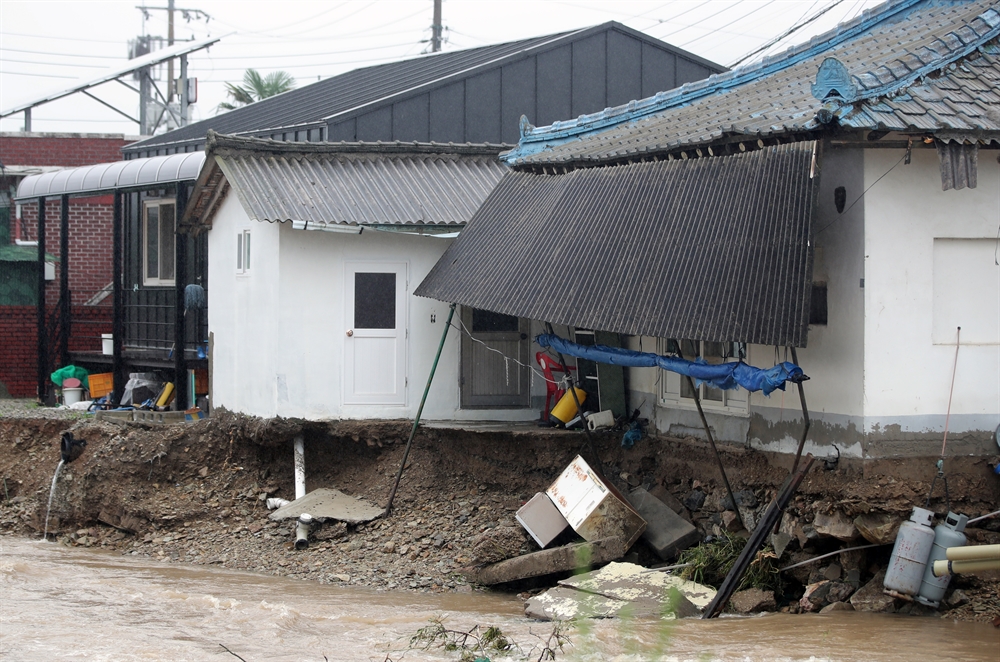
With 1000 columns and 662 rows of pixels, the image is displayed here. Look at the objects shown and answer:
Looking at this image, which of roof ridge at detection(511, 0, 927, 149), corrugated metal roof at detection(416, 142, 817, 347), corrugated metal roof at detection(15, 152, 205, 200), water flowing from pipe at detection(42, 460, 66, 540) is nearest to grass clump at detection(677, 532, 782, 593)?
corrugated metal roof at detection(416, 142, 817, 347)

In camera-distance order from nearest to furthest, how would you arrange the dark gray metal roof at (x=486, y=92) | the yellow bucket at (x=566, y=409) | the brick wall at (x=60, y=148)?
the yellow bucket at (x=566, y=409)
the dark gray metal roof at (x=486, y=92)
the brick wall at (x=60, y=148)

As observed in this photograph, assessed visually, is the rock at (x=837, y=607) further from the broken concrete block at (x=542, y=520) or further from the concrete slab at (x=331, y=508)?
the concrete slab at (x=331, y=508)

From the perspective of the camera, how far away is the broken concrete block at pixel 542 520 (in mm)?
10508

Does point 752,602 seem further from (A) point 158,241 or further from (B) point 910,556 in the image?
(A) point 158,241

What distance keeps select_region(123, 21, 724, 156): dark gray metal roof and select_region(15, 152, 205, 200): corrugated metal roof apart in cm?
210

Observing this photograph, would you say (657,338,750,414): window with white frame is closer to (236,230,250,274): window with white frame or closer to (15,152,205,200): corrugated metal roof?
(236,230,250,274): window with white frame

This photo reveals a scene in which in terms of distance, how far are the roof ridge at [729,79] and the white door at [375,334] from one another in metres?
2.47

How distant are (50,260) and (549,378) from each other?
12.7 m

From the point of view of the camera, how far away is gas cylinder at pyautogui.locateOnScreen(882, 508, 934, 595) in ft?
26.6

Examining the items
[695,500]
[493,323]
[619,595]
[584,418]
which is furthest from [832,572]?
[493,323]

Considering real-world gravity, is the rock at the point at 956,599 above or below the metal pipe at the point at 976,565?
below

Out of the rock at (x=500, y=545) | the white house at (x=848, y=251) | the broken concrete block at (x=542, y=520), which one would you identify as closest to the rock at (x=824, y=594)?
the white house at (x=848, y=251)

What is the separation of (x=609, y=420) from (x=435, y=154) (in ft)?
→ 17.0

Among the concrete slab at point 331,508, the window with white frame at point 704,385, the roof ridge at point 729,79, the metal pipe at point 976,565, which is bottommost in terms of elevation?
the concrete slab at point 331,508
